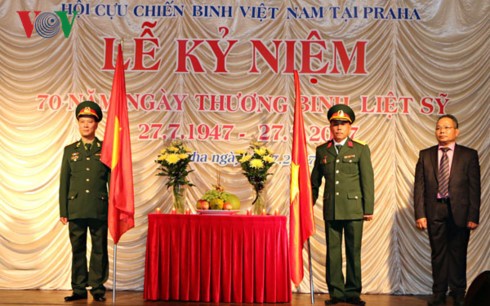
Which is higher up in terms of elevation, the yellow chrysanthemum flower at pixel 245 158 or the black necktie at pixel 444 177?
the yellow chrysanthemum flower at pixel 245 158

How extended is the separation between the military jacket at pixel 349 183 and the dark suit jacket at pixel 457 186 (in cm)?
49

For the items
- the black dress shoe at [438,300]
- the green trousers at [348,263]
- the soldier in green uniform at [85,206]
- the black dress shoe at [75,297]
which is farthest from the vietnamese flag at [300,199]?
the black dress shoe at [75,297]

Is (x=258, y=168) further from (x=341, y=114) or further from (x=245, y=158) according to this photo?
(x=341, y=114)

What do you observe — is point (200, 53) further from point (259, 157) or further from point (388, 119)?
point (388, 119)

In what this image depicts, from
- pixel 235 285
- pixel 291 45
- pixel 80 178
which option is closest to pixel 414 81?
pixel 291 45

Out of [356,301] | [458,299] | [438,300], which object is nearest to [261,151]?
[356,301]

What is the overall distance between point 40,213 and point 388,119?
12.6ft

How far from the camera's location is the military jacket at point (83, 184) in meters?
5.56

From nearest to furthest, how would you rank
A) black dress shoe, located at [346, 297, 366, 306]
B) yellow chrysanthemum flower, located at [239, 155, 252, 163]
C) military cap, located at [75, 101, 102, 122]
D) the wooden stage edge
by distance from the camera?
the wooden stage edge < black dress shoe, located at [346, 297, 366, 306] < military cap, located at [75, 101, 102, 122] < yellow chrysanthemum flower, located at [239, 155, 252, 163]

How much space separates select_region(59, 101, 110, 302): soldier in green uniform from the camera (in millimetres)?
5574

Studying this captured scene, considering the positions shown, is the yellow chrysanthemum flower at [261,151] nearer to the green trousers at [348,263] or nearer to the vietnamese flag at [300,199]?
the vietnamese flag at [300,199]

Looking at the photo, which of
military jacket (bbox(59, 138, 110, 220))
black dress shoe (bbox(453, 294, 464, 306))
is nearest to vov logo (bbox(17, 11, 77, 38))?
military jacket (bbox(59, 138, 110, 220))

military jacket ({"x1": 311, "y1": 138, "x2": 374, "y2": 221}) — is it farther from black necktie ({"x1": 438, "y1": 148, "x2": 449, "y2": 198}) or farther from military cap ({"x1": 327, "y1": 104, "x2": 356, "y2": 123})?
black necktie ({"x1": 438, "y1": 148, "x2": 449, "y2": 198})

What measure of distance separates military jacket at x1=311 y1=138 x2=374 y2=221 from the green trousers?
13cm
